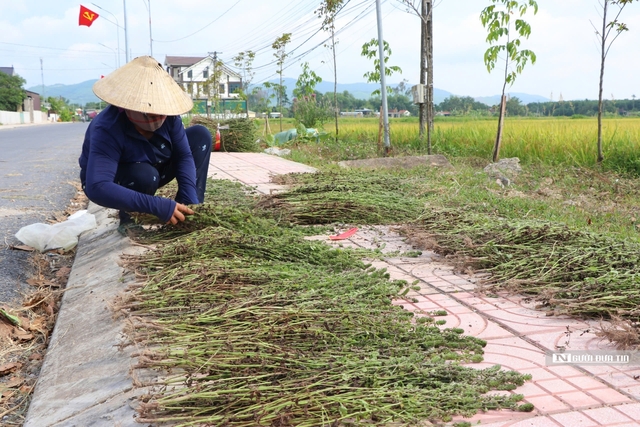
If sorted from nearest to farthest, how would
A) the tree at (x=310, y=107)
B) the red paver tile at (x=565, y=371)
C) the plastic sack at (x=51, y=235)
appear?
the red paver tile at (x=565, y=371), the plastic sack at (x=51, y=235), the tree at (x=310, y=107)

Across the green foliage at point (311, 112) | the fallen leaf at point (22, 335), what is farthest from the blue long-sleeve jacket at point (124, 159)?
the green foliage at point (311, 112)

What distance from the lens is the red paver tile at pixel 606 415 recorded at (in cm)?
164

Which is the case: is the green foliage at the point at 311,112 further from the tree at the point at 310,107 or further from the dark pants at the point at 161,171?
the dark pants at the point at 161,171

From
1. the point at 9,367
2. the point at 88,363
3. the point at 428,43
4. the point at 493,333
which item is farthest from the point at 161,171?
the point at 428,43

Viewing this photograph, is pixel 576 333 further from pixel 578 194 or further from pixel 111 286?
pixel 578 194

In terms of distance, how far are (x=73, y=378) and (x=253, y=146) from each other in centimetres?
972

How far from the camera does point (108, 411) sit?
1.77 m

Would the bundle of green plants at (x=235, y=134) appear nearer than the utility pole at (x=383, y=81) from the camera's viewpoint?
No

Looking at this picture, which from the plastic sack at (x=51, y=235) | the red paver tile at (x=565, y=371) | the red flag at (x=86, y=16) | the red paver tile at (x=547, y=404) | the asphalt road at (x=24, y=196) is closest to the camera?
the red paver tile at (x=547, y=404)

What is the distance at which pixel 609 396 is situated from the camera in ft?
5.88

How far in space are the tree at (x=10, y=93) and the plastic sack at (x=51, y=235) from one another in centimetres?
5226

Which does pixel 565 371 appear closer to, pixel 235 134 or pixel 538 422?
pixel 538 422

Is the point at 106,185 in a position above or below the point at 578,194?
above

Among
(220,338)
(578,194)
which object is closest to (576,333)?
(220,338)
